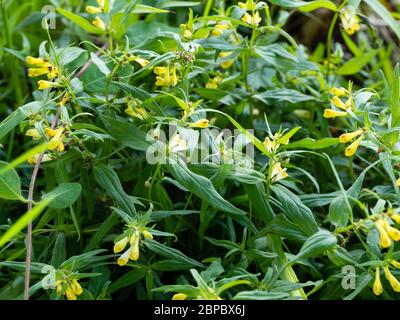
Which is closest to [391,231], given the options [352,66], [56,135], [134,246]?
[134,246]

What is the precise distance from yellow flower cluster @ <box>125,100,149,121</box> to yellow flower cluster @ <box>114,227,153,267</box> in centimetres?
16

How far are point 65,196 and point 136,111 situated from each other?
0.48 feet

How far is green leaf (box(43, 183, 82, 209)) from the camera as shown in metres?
0.73

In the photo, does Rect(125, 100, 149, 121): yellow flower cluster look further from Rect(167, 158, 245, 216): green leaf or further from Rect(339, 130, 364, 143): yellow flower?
Rect(339, 130, 364, 143): yellow flower

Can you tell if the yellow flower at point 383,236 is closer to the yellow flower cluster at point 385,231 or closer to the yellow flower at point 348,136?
the yellow flower cluster at point 385,231

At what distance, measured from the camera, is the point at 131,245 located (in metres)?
0.71

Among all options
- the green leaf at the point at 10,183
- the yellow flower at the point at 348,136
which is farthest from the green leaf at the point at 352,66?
the green leaf at the point at 10,183

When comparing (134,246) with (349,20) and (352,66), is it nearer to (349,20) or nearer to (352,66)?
(349,20)

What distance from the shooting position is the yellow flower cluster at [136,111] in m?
0.80

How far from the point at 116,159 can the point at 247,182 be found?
0.81ft

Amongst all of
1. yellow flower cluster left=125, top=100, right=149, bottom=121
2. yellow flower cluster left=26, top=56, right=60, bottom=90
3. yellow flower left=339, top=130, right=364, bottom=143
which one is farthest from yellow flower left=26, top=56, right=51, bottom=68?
yellow flower left=339, top=130, right=364, bottom=143
